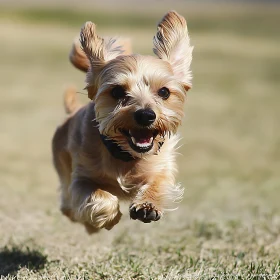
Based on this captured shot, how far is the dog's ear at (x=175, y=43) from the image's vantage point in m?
3.97

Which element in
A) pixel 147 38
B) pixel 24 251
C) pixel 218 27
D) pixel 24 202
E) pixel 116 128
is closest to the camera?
pixel 116 128

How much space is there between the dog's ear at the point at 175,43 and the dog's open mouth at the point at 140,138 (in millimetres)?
540

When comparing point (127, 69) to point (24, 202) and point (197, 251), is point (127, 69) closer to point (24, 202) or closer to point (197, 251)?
point (197, 251)

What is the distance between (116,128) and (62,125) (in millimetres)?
1531

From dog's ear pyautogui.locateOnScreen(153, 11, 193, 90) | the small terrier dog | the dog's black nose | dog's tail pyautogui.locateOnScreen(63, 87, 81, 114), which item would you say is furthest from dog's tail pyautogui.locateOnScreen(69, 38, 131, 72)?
the dog's black nose

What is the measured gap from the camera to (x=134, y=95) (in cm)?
356

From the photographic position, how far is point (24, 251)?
4.60 m

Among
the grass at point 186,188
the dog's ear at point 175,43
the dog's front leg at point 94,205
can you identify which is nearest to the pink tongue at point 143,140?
the dog's front leg at point 94,205

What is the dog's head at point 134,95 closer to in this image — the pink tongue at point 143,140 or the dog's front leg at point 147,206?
the pink tongue at point 143,140

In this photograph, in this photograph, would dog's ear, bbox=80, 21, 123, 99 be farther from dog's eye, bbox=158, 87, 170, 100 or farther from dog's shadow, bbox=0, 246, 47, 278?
dog's shadow, bbox=0, 246, 47, 278

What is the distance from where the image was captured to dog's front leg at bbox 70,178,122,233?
3.74 metres

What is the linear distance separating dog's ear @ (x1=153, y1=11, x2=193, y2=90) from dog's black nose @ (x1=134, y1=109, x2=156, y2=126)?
0.61 meters

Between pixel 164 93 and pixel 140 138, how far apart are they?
0.33 m

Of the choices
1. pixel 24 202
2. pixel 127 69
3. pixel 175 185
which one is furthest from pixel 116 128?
pixel 24 202
